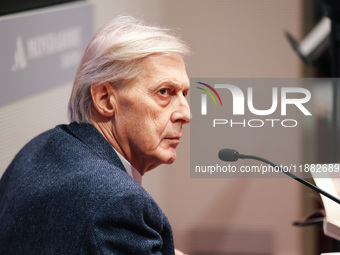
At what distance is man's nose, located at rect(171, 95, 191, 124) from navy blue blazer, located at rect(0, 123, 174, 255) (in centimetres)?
16

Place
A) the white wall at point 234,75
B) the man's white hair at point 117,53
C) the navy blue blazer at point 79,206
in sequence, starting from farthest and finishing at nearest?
the white wall at point 234,75 → the man's white hair at point 117,53 → the navy blue blazer at point 79,206

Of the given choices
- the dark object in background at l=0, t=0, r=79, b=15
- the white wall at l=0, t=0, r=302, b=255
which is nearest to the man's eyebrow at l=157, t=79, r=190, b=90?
the dark object in background at l=0, t=0, r=79, b=15

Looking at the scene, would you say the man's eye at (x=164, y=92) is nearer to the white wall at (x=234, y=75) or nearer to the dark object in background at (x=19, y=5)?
the dark object in background at (x=19, y=5)

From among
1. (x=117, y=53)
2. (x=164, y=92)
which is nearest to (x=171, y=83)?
(x=164, y=92)

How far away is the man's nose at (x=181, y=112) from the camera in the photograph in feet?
4.17

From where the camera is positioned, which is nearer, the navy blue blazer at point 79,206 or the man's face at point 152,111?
the navy blue blazer at point 79,206

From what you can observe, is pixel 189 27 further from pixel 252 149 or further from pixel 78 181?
pixel 78 181

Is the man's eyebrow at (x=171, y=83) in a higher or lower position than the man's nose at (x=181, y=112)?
higher

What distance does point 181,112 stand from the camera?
1276 millimetres

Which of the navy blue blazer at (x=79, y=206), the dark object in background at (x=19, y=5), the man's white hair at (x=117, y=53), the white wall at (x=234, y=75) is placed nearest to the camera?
the navy blue blazer at (x=79, y=206)

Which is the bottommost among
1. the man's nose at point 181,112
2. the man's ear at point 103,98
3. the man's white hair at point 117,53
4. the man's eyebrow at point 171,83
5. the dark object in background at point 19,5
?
the man's nose at point 181,112

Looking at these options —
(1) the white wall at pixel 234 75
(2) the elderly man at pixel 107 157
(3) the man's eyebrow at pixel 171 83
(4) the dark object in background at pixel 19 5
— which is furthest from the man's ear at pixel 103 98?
(1) the white wall at pixel 234 75

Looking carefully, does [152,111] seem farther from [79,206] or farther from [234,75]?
[234,75]

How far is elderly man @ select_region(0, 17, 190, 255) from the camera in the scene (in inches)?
41.5
